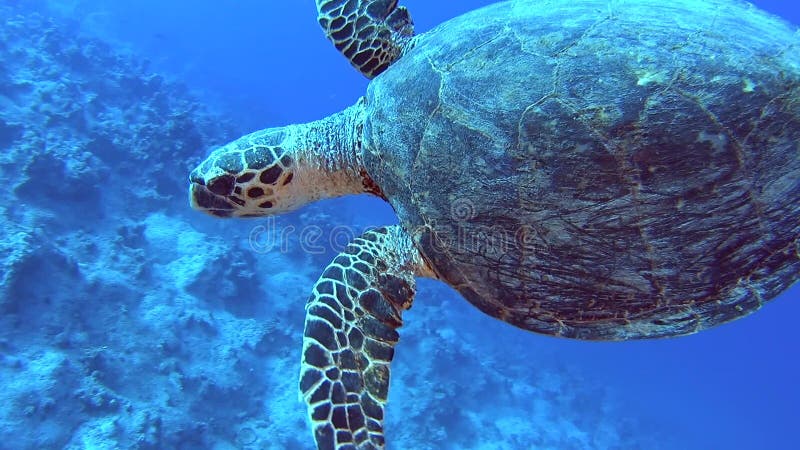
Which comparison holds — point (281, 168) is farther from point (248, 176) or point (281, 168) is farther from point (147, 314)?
point (147, 314)

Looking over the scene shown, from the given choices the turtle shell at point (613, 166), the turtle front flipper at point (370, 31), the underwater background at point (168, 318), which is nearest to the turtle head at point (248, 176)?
the turtle front flipper at point (370, 31)

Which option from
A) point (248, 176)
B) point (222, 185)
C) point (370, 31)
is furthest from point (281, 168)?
point (370, 31)

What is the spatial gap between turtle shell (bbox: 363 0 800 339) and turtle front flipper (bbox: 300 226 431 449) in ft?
1.23

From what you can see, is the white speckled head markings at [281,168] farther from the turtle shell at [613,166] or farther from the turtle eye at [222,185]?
the turtle shell at [613,166]

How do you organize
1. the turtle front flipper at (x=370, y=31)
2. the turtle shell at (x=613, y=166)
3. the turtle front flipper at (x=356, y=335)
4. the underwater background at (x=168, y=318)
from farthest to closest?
the underwater background at (x=168, y=318) → the turtle front flipper at (x=370, y=31) → the turtle front flipper at (x=356, y=335) → the turtle shell at (x=613, y=166)

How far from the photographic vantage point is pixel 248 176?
12.3ft

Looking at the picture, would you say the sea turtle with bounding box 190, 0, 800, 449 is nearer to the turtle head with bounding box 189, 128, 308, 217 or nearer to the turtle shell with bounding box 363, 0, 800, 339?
the turtle shell with bounding box 363, 0, 800, 339

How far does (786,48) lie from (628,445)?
66.5 feet

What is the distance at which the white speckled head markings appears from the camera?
372cm

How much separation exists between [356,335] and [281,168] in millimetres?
1636

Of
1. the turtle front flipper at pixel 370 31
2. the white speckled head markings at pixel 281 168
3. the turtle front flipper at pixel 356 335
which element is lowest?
the turtle front flipper at pixel 356 335

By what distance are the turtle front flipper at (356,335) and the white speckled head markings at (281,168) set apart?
2.42ft

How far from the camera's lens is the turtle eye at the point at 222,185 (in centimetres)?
373

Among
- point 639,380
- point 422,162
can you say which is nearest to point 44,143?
point 422,162
